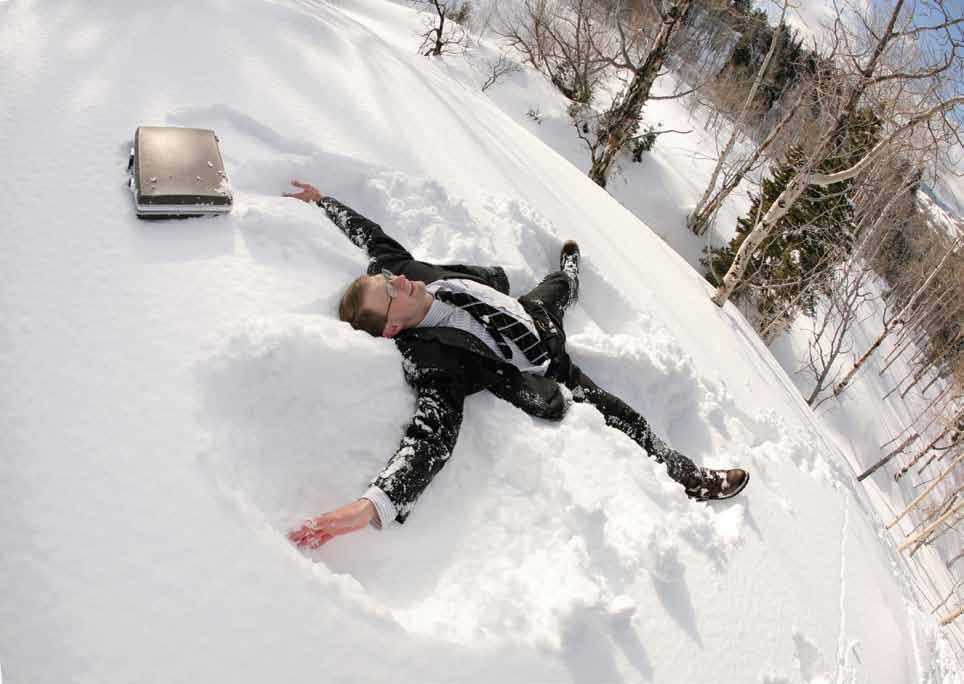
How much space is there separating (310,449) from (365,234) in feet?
4.27

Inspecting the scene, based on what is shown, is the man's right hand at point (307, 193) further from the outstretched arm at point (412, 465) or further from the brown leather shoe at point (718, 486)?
the brown leather shoe at point (718, 486)

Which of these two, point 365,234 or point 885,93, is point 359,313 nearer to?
point 365,234

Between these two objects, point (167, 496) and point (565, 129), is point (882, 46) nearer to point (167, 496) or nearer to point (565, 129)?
point (167, 496)

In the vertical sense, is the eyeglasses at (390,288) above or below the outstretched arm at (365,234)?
Result: above

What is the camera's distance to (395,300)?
2314mm

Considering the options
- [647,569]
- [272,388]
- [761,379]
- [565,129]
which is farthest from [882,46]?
[565,129]

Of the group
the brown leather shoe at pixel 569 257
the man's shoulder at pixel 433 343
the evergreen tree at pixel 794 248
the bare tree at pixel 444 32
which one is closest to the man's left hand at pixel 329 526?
the man's shoulder at pixel 433 343

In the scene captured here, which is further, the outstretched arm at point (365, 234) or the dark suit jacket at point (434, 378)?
the outstretched arm at point (365, 234)

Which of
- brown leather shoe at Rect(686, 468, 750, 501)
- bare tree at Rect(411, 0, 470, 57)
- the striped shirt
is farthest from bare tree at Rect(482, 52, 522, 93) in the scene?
brown leather shoe at Rect(686, 468, 750, 501)

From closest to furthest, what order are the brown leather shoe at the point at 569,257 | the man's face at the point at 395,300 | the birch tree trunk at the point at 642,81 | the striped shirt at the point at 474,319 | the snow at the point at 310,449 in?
the snow at the point at 310,449
the man's face at the point at 395,300
the striped shirt at the point at 474,319
the brown leather shoe at the point at 569,257
the birch tree trunk at the point at 642,81

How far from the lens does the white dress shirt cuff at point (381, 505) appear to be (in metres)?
1.78

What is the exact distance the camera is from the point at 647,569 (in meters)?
2.05

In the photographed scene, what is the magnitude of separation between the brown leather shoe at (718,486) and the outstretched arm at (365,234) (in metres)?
1.90

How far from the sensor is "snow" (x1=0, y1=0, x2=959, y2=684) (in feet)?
4.48
